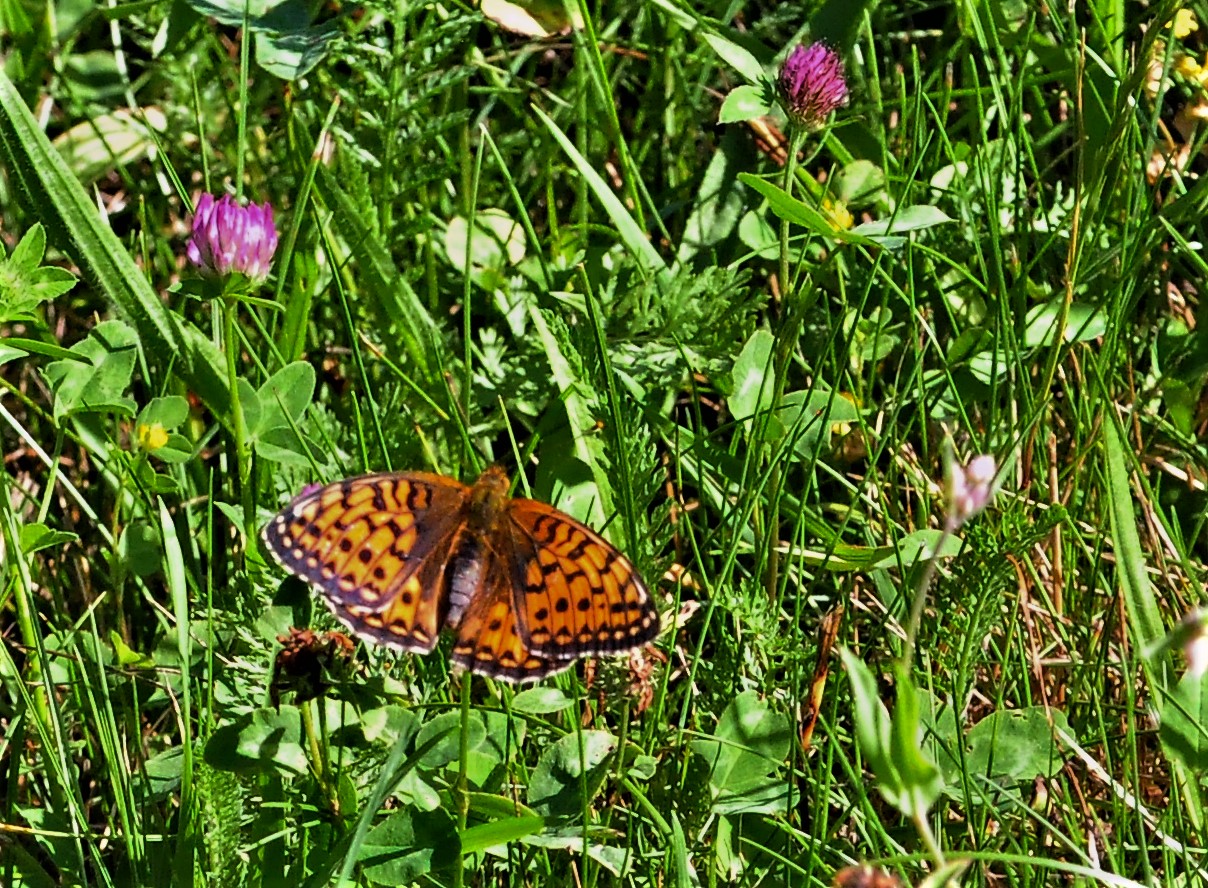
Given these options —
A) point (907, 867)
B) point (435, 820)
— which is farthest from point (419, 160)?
point (907, 867)

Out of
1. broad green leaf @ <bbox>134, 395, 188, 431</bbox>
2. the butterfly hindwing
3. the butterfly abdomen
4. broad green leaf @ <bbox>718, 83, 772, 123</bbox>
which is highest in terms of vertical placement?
broad green leaf @ <bbox>718, 83, 772, 123</bbox>

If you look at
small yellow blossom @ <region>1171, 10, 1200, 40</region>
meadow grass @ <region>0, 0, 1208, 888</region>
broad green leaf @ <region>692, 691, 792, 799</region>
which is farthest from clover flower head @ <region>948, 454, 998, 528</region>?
small yellow blossom @ <region>1171, 10, 1200, 40</region>

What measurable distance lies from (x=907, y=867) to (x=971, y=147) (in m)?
1.51

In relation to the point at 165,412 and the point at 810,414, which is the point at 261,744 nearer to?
the point at 165,412

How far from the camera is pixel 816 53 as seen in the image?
7.77ft

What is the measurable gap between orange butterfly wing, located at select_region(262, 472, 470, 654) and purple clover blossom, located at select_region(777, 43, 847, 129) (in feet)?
2.75

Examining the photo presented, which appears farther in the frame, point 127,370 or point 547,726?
point 127,370

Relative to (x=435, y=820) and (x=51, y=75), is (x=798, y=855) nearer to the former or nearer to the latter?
(x=435, y=820)

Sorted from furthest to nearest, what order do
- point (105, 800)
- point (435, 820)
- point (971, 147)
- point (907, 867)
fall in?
point (971, 147), point (105, 800), point (907, 867), point (435, 820)

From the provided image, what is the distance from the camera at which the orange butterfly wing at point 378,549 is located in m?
1.97

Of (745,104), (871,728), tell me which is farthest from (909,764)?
(745,104)

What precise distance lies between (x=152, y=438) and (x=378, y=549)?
543 mm

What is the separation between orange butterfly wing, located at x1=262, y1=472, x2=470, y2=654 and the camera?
197 cm

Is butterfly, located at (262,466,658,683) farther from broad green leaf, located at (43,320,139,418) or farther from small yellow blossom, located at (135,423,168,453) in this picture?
broad green leaf, located at (43,320,139,418)
